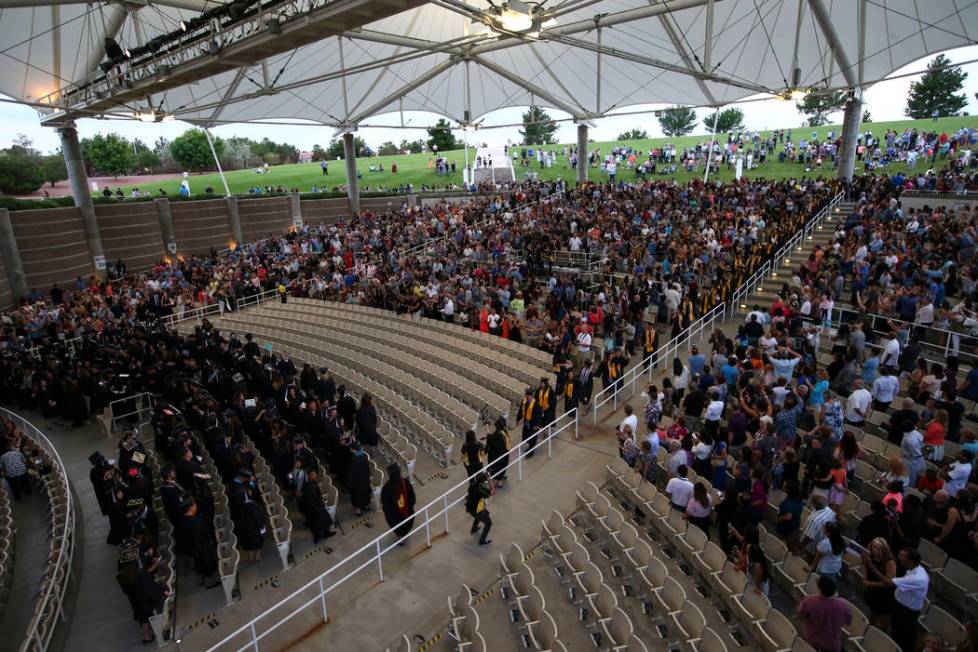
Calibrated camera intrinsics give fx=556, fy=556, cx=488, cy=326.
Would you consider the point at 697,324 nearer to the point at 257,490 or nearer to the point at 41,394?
the point at 257,490

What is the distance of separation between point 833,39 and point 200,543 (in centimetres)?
2791

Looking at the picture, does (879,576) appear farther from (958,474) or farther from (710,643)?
(958,474)

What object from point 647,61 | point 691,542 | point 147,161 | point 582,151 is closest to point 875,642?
point 691,542

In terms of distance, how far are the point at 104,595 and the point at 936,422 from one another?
11603mm

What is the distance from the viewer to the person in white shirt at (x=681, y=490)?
741 cm

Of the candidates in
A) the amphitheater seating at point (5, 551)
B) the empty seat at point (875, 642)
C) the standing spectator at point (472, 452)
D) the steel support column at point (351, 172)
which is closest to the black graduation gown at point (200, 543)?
the amphitheater seating at point (5, 551)

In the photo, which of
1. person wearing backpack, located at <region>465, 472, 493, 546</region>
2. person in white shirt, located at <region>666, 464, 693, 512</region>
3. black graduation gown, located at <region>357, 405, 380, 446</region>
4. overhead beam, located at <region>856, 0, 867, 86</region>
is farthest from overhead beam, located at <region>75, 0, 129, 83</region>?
overhead beam, located at <region>856, 0, 867, 86</region>

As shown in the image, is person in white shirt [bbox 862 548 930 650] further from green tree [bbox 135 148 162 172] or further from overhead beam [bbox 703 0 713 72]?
green tree [bbox 135 148 162 172]

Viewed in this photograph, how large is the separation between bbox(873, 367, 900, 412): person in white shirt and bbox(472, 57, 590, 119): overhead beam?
28.0 m

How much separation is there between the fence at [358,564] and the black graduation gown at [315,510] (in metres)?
0.80

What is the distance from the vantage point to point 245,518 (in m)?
7.88

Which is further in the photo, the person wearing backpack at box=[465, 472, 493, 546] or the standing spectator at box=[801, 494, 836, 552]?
the person wearing backpack at box=[465, 472, 493, 546]

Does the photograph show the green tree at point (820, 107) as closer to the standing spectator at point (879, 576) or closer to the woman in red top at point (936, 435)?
the woman in red top at point (936, 435)

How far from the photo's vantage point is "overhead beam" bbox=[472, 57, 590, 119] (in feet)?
107
